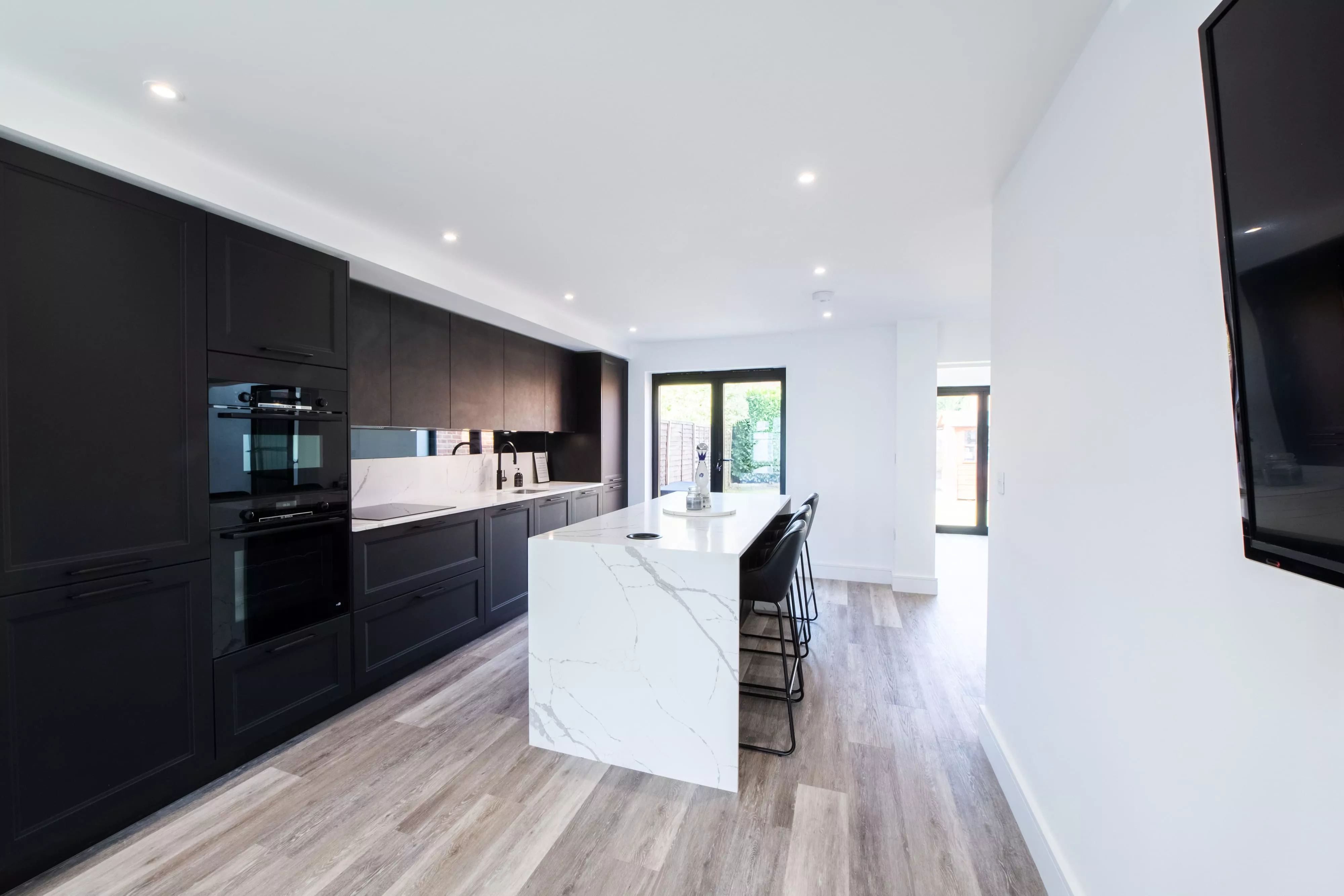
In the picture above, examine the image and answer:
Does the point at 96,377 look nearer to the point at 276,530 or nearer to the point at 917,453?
the point at 276,530

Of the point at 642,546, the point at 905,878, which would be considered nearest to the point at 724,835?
the point at 905,878

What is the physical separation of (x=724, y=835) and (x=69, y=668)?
2.29m

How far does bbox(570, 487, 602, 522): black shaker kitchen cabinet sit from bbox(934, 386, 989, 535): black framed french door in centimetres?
505

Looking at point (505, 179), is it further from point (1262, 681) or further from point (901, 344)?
point (901, 344)

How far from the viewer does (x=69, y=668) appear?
1.70 m

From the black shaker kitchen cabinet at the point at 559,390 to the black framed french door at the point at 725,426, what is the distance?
1.07 meters

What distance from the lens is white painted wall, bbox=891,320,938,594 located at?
4.63 metres

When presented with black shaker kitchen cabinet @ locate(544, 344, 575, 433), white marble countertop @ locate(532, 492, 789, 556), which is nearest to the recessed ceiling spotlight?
white marble countertop @ locate(532, 492, 789, 556)

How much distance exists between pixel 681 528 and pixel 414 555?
5.45ft

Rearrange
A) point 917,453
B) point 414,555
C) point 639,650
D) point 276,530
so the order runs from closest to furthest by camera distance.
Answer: point 639,650
point 276,530
point 414,555
point 917,453

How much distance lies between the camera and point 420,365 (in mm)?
3414

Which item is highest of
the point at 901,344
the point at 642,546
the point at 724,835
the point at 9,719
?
the point at 901,344

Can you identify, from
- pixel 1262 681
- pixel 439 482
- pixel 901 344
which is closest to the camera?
pixel 1262 681

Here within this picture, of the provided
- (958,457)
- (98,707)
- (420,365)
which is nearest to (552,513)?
(420,365)
